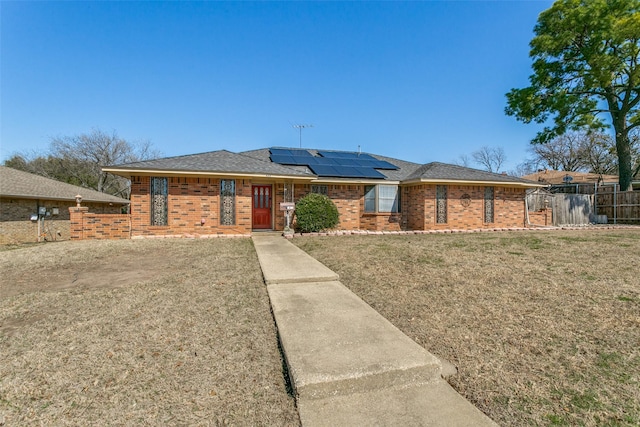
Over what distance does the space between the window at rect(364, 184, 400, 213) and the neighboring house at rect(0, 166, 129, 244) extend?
1555 centimetres

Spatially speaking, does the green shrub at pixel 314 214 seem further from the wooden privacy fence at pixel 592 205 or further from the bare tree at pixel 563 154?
the bare tree at pixel 563 154

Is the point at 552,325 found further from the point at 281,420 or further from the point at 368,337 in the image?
the point at 281,420

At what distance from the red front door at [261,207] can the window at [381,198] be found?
4.62m

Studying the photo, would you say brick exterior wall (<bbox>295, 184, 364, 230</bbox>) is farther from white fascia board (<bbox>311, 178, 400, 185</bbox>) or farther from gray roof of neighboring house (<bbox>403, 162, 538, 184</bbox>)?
gray roof of neighboring house (<bbox>403, 162, 538, 184</bbox>)

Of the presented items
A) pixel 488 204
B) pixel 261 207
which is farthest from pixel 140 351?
pixel 488 204

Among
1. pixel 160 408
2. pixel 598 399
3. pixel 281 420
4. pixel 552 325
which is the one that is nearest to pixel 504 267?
pixel 552 325

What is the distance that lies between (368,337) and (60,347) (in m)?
2.93

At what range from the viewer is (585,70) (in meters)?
17.4

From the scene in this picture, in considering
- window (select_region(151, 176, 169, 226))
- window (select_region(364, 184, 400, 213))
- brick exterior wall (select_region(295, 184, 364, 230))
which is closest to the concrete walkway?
window (select_region(151, 176, 169, 226))

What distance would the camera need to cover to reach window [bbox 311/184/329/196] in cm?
1353

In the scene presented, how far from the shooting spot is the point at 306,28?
1249 cm

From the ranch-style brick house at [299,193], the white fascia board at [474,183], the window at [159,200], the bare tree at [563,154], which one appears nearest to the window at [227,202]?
the ranch-style brick house at [299,193]

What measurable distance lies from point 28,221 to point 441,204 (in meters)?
19.8

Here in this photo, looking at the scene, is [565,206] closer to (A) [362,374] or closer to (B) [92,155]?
(A) [362,374]
